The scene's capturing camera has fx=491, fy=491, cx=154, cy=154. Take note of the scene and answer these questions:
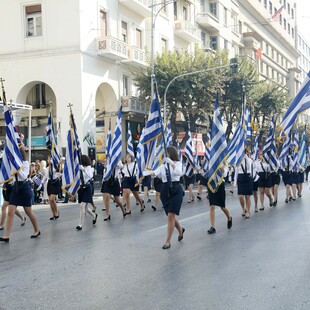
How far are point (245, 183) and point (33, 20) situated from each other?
19465mm

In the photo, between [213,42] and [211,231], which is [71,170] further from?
[213,42]

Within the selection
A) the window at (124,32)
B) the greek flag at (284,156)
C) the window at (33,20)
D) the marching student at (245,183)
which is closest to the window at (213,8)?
the window at (124,32)

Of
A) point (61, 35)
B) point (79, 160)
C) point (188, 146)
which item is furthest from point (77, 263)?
point (61, 35)

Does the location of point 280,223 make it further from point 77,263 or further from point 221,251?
point 77,263

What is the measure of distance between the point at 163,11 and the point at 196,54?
→ 5743mm

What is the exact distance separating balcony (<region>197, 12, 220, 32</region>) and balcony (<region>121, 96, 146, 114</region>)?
12.4 metres

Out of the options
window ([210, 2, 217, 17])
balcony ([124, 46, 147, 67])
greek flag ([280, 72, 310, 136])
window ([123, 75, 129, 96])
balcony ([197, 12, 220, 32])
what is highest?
window ([210, 2, 217, 17])

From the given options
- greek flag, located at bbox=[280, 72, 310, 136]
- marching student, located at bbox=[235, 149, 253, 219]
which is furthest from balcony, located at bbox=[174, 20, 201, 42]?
greek flag, located at bbox=[280, 72, 310, 136]

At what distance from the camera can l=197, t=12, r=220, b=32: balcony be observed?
39.9m

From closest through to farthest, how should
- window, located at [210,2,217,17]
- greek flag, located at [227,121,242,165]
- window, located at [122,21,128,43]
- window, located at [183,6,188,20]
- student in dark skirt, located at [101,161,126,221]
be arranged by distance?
student in dark skirt, located at [101,161,126,221], greek flag, located at [227,121,242,165], window, located at [122,21,128,43], window, located at [183,6,188,20], window, located at [210,2,217,17]

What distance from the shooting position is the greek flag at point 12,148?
945cm

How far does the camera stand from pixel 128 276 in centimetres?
645

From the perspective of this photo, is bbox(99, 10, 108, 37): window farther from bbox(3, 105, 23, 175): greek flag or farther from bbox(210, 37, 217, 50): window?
bbox(3, 105, 23, 175): greek flag

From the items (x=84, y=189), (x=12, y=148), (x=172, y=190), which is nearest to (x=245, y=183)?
(x=84, y=189)
